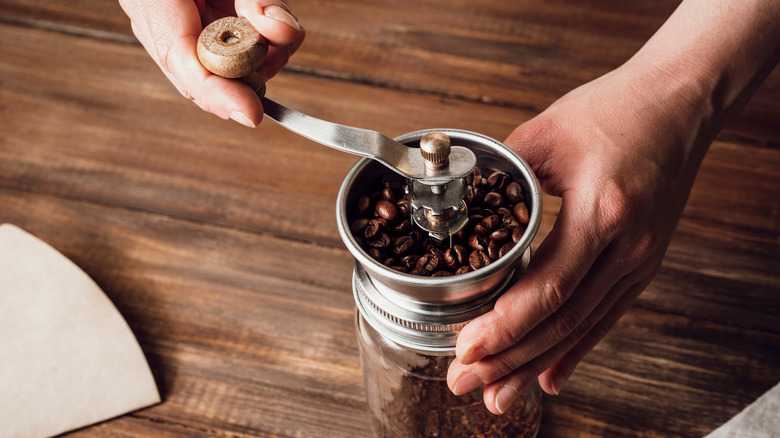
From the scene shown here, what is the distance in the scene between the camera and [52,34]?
1.43 m

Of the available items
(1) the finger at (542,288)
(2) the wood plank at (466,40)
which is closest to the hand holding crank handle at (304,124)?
(1) the finger at (542,288)

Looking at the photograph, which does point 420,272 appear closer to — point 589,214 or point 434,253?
point 434,253

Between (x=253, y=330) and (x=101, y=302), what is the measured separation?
0.23m

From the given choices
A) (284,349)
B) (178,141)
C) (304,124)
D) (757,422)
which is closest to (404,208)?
(304,124)

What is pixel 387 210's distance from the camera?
0.68m

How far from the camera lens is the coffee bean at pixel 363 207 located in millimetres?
699

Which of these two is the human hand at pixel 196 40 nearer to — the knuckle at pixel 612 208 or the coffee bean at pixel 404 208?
the coffee bean at pixel 404 208

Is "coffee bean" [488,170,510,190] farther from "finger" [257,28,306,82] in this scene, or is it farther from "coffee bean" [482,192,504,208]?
"finger" [257,28,306,82]

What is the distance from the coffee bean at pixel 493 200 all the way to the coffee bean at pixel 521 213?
0.03 meters

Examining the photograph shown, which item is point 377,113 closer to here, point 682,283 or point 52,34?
point 682,283

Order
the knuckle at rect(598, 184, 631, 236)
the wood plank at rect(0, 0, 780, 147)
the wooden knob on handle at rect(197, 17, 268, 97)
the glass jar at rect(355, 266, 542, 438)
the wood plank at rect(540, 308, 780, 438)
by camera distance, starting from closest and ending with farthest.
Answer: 1. the wooden knob on handle at rect(197, 17, 268, 97)
2. the knuckle at rect(598, 184, 631, 236)
3. the glass jar at rect(355, 266, 542, 438)
4. the wood plank at rect(540, 308, 780, 438)
5. the wood plank at rect(0, 0, 780, 147)

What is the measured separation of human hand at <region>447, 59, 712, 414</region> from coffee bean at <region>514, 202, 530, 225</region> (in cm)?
4

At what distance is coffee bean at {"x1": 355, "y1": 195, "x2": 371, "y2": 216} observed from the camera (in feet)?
2.29

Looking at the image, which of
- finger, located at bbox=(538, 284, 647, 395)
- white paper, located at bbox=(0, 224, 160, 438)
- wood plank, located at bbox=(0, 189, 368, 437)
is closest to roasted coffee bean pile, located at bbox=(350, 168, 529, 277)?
finger, located at bbox=(538, 284, 647, 395)
